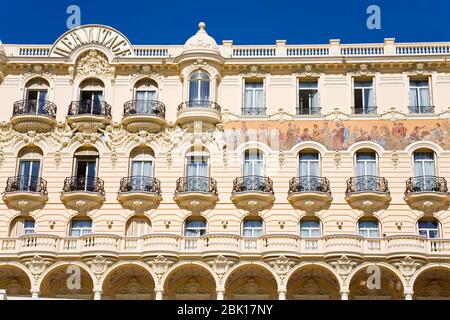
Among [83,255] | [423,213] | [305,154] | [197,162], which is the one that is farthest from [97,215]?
[423,213]

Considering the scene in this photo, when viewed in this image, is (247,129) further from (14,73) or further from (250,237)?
(14,73)

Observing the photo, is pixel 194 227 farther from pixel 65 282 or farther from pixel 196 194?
pixel 65 282

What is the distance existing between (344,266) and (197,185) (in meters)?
8.42

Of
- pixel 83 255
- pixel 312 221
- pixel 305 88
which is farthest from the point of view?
pixel 305 88

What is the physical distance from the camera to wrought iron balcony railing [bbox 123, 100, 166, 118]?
40.5m

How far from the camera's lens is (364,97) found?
4072 centimetres

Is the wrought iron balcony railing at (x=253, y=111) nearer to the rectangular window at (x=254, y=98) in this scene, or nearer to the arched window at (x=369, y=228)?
the rectangular window at (x=254, y=98)

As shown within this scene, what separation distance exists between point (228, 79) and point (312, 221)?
352 inches

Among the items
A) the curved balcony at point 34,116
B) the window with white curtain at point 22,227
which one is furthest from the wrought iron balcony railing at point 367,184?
the window with white curtain at point 22,227

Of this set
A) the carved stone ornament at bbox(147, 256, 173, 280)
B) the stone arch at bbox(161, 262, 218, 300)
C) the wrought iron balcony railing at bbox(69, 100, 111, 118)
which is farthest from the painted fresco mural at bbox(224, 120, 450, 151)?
the carved stone ornament at bbox(147, 256, 173, 280)

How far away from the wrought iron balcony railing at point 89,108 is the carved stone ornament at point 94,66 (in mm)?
1712

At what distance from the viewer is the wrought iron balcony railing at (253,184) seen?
3853 cm

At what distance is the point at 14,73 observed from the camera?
137ft

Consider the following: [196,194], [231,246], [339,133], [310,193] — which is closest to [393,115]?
[339,133]
